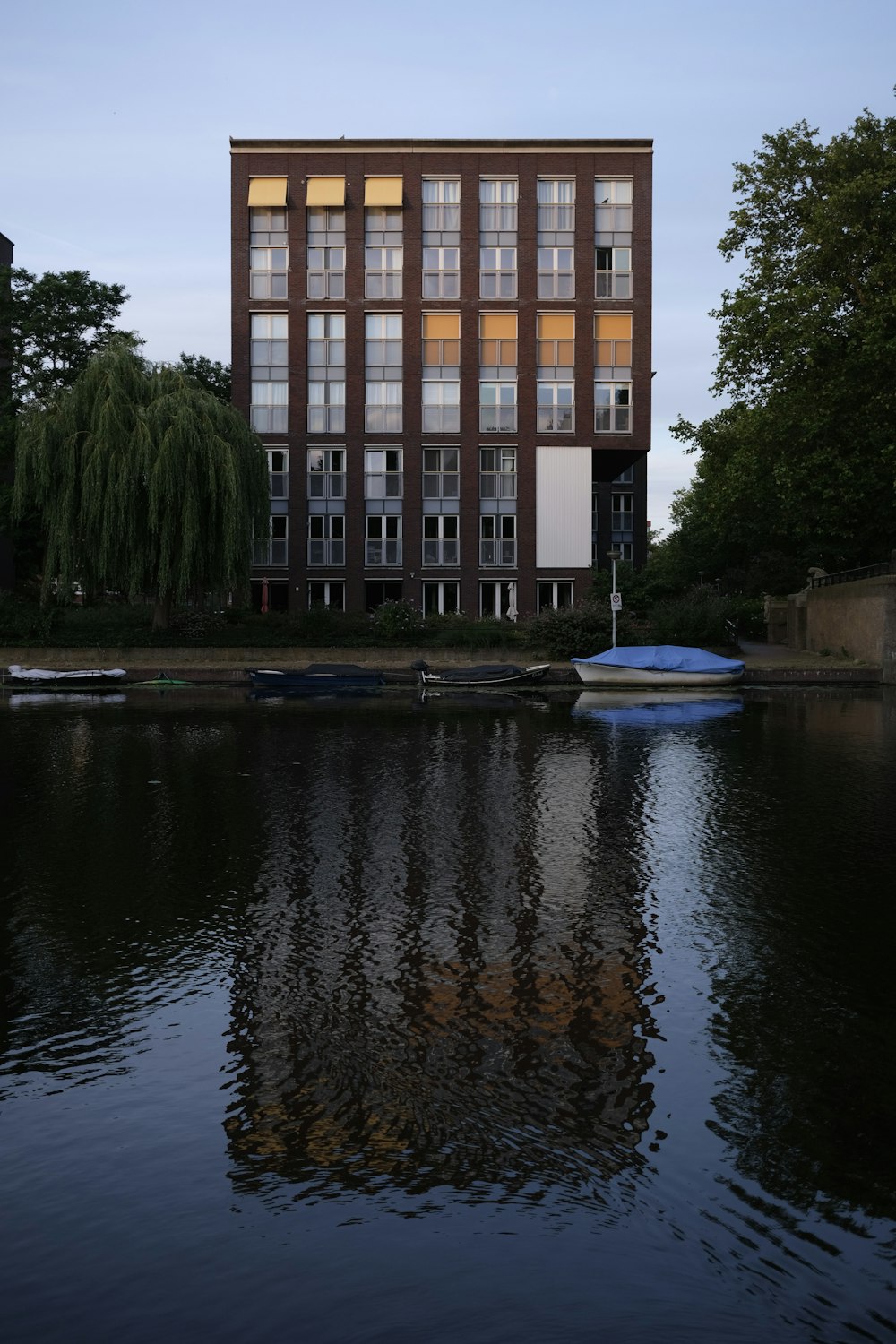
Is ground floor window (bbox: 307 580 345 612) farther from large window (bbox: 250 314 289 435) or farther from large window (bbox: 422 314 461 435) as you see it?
large window (bbox: 422 314 461 435)

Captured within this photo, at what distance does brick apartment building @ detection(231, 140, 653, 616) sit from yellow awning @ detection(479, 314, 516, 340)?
122 millimetres

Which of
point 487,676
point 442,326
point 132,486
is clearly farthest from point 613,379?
point 487,676

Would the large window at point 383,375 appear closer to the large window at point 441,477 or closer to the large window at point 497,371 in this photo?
the large window at point 441,477

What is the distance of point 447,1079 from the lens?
4.59m

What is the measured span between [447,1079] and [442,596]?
52.1 metres

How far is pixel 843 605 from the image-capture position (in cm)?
4262

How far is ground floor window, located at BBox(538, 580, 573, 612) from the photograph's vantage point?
56.6 m

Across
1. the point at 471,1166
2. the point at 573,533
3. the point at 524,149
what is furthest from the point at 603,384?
the point at 471,1166

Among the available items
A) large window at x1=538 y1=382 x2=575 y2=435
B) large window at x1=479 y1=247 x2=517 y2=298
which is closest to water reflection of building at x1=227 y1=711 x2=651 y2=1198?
large window at x1=538 y1=382 x2=575 y2=435

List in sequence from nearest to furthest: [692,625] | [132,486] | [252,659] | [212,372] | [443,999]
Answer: [443,999] < [132,486] < [252,659] < [692,625] < [212,372]

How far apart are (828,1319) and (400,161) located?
2322 inches

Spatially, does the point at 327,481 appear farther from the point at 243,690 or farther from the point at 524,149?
the point at 243,690

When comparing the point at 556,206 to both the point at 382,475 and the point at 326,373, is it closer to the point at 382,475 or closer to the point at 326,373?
the point at 326,373

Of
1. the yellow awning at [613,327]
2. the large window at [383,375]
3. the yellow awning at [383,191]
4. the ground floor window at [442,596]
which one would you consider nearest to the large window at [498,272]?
the yellow awning at [613,327]
